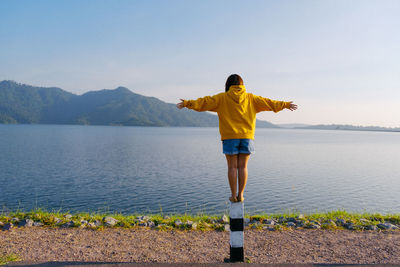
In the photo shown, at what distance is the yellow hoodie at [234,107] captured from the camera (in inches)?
222

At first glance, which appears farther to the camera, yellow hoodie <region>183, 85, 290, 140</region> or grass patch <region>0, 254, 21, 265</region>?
yellow hoodie <region>183, 85, 290, 140</region>

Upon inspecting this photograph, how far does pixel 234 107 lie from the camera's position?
225 inches

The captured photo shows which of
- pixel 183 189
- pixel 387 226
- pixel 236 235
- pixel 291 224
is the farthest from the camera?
pixel 183 189

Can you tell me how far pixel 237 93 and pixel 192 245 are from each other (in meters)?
3.84

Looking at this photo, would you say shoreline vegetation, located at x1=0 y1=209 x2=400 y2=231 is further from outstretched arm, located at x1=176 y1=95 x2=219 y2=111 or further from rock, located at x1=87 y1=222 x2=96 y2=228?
outstretched arm, located at x1=176 y1=95 x2=219 y2=111

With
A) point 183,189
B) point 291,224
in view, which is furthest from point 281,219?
point 183,189

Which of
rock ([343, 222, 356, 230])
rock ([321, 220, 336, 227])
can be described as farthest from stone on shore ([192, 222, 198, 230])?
rock ([343, 222, 356, 230])

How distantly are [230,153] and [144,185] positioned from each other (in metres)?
24.6

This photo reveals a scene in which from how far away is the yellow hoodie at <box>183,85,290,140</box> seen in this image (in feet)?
18.5

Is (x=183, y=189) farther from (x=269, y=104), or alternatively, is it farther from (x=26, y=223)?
(x=269, y=104)

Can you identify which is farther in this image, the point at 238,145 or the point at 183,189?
the point at 183,189

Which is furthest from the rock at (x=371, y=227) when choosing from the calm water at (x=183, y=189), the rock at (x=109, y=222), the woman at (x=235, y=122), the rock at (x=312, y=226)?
the calm water at (x=183, y=189)

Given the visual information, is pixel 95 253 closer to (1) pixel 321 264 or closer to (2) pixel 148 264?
(2) pixel 148 264

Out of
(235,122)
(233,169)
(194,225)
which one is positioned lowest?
(194,225)
